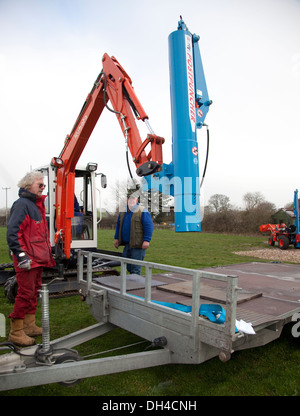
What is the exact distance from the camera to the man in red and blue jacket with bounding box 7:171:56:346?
12.1 ft

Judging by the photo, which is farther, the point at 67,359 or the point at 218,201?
the point at 218,201

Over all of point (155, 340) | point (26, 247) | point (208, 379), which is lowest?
point (208, 379)

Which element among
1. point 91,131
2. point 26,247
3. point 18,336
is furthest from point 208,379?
point 91,131

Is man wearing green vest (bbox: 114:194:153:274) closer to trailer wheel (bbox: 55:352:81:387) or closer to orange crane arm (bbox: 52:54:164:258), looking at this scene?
Answer: orange crane arm (bbox: 52:54:164:258)

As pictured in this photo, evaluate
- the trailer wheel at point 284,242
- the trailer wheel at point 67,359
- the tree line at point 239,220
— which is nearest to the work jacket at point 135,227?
the trailer wheel at point 67,359

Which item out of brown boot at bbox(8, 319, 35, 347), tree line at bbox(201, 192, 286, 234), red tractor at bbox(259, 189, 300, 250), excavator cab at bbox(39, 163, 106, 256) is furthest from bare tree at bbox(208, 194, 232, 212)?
brown boot at bbox(8, 319, 35, 347)

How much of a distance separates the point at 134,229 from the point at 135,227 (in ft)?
0.13

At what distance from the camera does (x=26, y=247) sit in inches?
152

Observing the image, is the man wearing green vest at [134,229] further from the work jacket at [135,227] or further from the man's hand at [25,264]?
the man's hand at [25,264]

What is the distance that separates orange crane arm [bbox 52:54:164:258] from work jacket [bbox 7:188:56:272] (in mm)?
1431

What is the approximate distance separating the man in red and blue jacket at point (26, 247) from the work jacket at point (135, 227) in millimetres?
1885

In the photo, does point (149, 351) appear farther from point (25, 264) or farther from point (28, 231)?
point (28, 231)

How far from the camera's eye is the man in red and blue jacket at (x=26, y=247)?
3697 mm

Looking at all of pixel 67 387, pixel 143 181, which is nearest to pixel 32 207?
pixel 143 181
